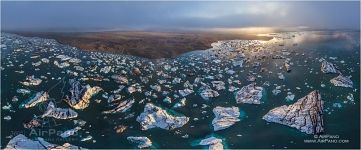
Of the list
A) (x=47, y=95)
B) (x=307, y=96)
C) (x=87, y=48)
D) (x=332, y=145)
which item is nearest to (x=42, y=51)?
(x=87, y=48)

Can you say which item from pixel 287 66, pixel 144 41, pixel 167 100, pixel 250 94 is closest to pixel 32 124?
pixel 167 100

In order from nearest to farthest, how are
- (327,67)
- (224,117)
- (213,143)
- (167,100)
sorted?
→ 1. (213,143)
2. (224,117)
3. (167,100)
4. (327,67)

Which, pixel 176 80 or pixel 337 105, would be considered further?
pixel 176 80

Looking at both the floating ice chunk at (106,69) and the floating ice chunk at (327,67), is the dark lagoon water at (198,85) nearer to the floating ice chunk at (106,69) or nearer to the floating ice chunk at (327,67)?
the floating ice chunk at (106,69)

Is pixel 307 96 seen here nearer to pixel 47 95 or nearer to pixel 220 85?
pixel 220 85

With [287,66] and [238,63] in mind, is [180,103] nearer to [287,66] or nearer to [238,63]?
[238,63]

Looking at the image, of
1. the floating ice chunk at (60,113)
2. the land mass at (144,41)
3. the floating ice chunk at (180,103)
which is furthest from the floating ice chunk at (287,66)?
the floating ice chunk at (60,113)
